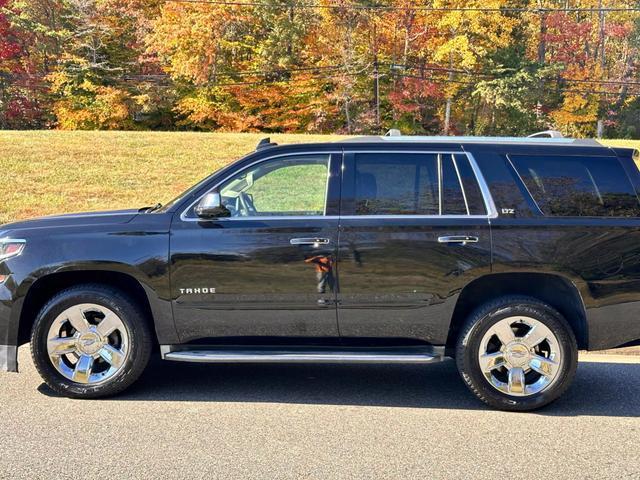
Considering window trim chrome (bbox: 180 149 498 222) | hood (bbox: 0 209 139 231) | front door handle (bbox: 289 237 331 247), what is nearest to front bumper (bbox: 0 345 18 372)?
hood (bbox: 0 209 139 231)

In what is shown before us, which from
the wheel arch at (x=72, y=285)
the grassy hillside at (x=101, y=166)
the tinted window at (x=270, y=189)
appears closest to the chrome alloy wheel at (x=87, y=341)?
the wheel arch at (x=72, y=285)

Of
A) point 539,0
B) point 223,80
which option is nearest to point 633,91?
point 539,0

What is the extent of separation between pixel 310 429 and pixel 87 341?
5.81 feet

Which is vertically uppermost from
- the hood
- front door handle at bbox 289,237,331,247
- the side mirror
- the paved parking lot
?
the side mirror

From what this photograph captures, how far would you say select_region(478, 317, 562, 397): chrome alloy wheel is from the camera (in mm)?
4672

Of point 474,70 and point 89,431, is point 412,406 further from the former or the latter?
point 474,70

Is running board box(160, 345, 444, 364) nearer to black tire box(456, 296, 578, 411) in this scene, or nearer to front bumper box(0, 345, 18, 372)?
black tire box(456, 296, 578, 411)

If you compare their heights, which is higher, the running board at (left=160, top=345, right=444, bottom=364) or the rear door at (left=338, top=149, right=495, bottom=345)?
the rear door at (left=338, top=149, right=495, bottom=345)

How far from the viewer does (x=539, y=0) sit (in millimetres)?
48844

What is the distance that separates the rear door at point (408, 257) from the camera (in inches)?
184

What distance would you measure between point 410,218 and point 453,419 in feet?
4.74

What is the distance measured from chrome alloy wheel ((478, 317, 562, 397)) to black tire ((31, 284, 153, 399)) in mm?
2451

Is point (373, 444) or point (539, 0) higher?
point (539, 0)

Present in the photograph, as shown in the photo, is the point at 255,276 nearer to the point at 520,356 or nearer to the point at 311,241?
the point at 311,241
